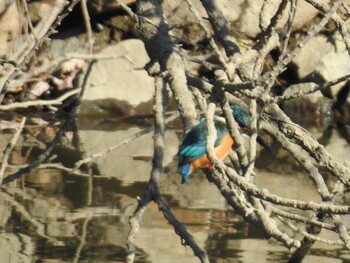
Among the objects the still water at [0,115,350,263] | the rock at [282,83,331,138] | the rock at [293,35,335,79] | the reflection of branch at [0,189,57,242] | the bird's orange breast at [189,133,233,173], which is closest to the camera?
the bird's orange breast at [189,133,233,173]

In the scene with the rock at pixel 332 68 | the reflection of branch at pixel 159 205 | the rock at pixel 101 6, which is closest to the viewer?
the reflection of branch at pixel 159 205

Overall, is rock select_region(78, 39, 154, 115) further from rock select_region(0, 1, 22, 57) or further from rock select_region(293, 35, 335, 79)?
rock select_region(293, 35, 335, 79)

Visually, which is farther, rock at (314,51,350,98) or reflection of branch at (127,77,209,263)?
rock at (314,51,350,98)

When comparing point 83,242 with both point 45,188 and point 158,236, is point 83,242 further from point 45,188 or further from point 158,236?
point 45,188

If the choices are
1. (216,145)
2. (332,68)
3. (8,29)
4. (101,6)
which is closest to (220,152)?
(216,145)

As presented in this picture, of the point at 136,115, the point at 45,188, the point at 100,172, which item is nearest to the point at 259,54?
the point at 45,188

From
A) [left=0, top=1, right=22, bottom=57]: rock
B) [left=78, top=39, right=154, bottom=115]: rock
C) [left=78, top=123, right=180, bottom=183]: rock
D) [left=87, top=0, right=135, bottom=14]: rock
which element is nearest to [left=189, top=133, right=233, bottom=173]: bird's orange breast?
[left=78, top=123, right=180, bottom=183]: rock

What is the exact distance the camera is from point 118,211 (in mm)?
7184

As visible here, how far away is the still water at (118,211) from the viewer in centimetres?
618

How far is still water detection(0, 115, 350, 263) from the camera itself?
6.18 m

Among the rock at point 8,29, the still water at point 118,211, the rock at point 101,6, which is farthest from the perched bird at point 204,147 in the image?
the rock at point 101,6

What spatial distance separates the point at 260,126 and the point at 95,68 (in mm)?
8381

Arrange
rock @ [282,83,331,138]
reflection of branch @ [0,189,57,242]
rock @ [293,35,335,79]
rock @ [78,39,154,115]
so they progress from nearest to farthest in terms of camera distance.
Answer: reflection of branch @ [0,189,57,242], rock @ [78,39,154,115], rock @ [282,83,331,138], rock @ [293,35,335,79]

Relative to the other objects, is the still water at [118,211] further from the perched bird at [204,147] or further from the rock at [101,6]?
the rock at [101,6]
